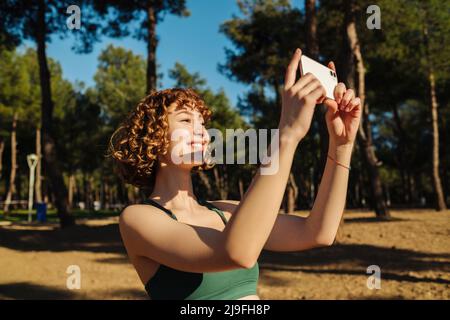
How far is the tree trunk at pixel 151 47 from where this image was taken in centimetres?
1377

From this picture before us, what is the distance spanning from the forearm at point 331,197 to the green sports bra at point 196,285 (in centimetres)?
36

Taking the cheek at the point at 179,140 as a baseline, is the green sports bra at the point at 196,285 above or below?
below

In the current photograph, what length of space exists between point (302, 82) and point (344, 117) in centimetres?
42

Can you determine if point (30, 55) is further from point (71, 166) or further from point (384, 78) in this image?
point (384, 78)

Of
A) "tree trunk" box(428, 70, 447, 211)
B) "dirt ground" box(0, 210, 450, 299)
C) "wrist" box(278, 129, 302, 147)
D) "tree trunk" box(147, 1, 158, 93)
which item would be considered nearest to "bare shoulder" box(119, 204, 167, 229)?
"wrist" box(278, 129, 302, 147)

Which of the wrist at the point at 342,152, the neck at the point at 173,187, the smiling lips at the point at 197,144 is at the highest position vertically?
the smiling lips at the point at 197,144

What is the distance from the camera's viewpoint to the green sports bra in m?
1.50

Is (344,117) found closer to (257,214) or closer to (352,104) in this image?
(352,104)

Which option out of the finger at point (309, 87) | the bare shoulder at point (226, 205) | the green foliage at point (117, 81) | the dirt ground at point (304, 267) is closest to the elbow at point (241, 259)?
the finger at point (309, 87)

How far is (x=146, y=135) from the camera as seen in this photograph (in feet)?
5.61

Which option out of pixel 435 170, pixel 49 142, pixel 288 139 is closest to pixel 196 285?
pixel 288 139

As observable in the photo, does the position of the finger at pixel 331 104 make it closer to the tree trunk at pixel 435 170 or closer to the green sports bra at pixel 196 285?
the green sports bra at pixel 196 285
